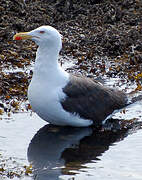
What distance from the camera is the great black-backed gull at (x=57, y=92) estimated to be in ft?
29.8

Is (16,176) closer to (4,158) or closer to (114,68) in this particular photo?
(4,158)

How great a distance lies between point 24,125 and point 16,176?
1.91m

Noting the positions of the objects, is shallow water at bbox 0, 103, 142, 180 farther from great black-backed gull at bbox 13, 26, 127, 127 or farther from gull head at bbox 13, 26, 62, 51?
gull head at bbox 13, 26, 62, 51

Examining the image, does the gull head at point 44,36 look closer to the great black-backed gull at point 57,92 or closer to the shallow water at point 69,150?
the great black-backed gull at point 57,92

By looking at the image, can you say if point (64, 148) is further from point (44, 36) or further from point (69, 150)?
point (44, 36)

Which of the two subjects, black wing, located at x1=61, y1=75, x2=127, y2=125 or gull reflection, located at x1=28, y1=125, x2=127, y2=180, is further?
black wing, located at x1=61, y1=75, x2=127, y2=125

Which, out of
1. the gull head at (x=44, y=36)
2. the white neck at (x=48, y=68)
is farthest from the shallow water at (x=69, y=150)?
the gull head at (x=44, y=36)

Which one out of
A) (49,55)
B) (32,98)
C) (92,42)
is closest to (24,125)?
(32,98)

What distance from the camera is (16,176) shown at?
7.53 m

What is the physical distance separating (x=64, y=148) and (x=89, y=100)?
3.89 feet

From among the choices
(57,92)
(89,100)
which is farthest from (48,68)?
(89,100)

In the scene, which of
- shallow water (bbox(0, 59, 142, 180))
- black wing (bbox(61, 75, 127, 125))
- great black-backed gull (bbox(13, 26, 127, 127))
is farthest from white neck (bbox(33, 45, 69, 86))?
shallow water (bbox(0, 59, 142, 180))

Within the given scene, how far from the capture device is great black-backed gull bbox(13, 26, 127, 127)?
357 inches

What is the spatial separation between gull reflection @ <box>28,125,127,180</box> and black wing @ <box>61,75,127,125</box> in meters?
0.29
